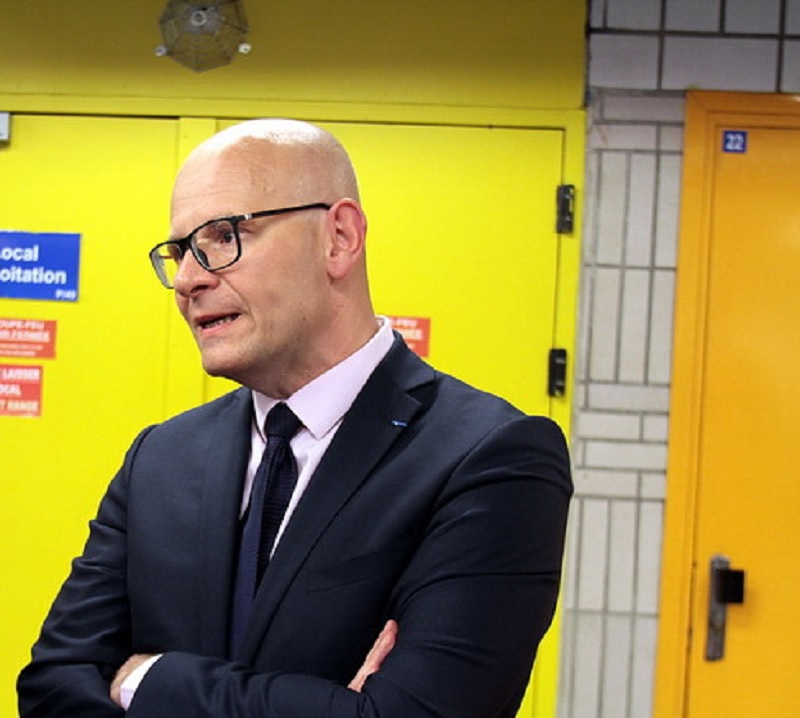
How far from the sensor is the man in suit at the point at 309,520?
3.90 feet

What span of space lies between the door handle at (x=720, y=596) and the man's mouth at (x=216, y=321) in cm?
199

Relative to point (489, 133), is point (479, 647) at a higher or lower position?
lower

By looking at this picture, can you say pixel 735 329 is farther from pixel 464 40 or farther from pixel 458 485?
pixel 458 485

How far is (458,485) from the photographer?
49.2 inches

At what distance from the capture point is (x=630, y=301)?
110 inches

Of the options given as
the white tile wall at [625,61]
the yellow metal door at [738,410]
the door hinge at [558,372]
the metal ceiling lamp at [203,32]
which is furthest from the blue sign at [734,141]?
the metal ceiling lamp at [203,32]

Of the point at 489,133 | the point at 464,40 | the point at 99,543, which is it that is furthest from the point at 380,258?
the point at 99,543

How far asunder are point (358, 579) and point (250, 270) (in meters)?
0.44

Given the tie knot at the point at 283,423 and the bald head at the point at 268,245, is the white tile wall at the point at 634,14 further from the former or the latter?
the tie knot at the point at 283,423

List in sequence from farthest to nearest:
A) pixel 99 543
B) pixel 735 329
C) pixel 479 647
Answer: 1. pixel 735 329
2. pixel 99 543
3. pixel 479 647

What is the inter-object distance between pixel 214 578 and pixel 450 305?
165 cm

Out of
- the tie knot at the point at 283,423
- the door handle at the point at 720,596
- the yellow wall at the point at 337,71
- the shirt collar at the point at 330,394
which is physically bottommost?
the door handle at the point at 720,596

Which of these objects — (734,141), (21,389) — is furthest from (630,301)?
(21,389)

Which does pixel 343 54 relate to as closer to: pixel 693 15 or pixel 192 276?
pixel 693 15
